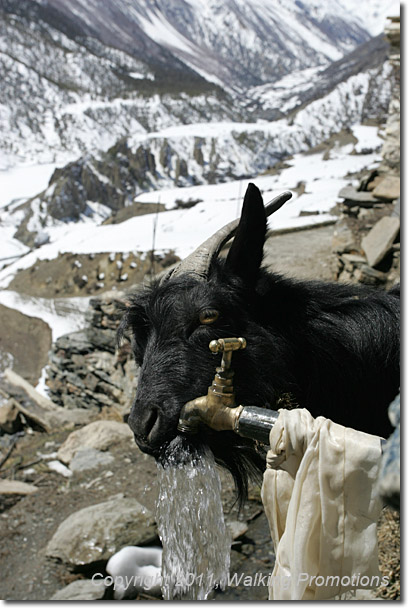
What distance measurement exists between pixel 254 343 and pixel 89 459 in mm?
5473

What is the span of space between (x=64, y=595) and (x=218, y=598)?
50.3 inches

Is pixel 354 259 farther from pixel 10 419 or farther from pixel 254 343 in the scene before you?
pixel 10 419

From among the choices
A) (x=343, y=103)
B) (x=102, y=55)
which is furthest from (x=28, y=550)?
(x=102, y=55)

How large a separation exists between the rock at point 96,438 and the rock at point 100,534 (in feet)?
7.71

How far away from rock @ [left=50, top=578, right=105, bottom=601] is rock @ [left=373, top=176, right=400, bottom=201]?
21.0 feet

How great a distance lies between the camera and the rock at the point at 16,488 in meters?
6.83

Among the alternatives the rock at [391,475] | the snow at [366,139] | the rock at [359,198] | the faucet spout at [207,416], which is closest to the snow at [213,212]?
the snow at [366,139]

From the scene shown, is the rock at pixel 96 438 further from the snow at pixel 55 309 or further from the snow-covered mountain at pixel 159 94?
the snow-covered mountain at pixel 159 94

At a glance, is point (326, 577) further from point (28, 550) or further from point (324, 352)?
Result: point (28, 550)

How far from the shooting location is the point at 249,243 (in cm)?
251

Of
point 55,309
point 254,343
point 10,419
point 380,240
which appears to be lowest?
point 55,309

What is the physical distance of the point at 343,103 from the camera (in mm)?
39844

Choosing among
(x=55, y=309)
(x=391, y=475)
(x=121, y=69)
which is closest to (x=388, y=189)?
(x=391, y=475)

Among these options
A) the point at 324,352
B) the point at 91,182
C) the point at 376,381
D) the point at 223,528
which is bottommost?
the point at 91,182
